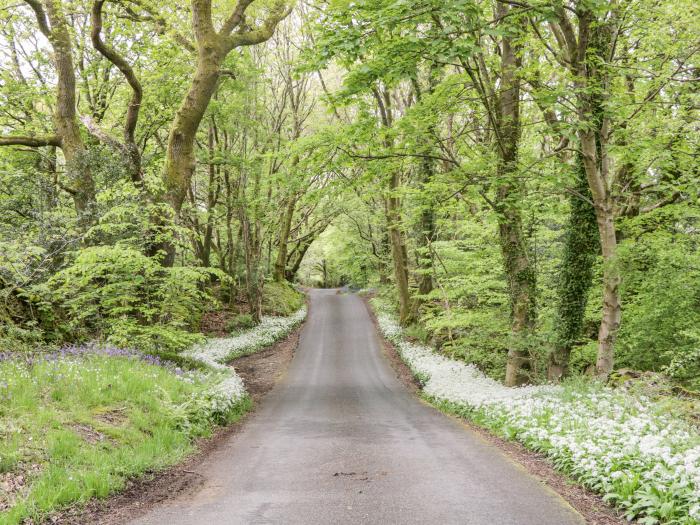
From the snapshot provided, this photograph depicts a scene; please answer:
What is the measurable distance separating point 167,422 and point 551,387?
8.12 m

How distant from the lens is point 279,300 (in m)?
33.3

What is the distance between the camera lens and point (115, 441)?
Result: 22.6 feet

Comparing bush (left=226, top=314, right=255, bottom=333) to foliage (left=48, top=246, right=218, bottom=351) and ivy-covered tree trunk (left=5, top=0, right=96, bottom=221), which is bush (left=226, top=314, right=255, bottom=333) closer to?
ivy-covered tree trunk (left=5, top=0, right=96, bottom=221)

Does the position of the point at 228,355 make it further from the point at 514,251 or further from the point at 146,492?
the point at 146,492

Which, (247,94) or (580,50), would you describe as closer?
(580,50)

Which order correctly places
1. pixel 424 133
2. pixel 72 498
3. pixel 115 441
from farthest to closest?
pixel 424 133 < pixel 115 441 < pixel 72 498

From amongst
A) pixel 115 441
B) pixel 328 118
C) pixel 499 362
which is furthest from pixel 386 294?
pixel 115 441

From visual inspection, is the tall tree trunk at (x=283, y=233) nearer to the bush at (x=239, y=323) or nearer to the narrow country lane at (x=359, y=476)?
the bush at (x=239, y=323)

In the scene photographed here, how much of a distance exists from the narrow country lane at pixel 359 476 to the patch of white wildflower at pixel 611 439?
62cm

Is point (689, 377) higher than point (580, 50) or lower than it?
lower

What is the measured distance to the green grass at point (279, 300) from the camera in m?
31.6

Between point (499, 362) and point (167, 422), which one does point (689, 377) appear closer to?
point (499, 362)

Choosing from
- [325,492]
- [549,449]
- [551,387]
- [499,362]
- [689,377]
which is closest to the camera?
[325,492]

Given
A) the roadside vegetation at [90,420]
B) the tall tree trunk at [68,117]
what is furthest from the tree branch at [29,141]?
the roadside vegetation at [90,420]
